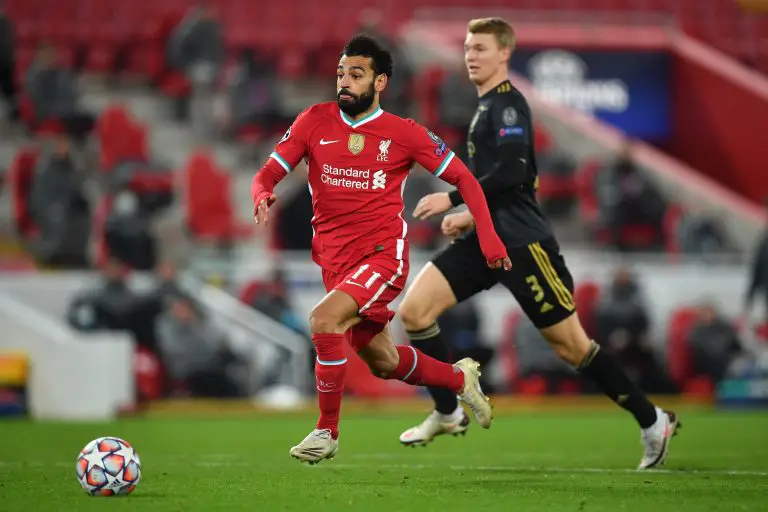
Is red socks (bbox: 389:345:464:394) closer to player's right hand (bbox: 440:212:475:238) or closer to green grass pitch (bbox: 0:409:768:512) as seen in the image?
green grass pitch (bbox: 0:409:768:512)

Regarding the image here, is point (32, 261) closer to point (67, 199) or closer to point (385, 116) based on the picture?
point (67, 199)

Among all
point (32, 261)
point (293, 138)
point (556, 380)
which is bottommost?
point (556, 380)

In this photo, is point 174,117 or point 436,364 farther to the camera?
point 174,117

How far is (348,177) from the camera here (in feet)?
21.3

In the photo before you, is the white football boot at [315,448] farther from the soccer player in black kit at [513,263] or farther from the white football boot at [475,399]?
the soccer player in black kit at [513,263]

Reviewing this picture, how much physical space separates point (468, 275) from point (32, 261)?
8841mm

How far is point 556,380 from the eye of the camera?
47.2ft

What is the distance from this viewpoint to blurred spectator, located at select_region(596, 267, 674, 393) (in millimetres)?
14375

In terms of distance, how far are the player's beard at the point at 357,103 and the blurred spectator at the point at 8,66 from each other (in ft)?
36.0

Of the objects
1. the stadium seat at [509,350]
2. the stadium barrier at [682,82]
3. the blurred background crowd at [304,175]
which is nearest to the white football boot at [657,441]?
the blurred background crowd at [304,175]

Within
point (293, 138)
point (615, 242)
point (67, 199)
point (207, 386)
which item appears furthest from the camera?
point (615, 242)

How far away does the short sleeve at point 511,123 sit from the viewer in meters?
7.14

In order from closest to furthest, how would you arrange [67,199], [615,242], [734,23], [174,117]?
[67,199] < [615,242] < [174,117] < [734,23]

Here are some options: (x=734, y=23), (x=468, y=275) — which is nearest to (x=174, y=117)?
(x=734, y=23)
